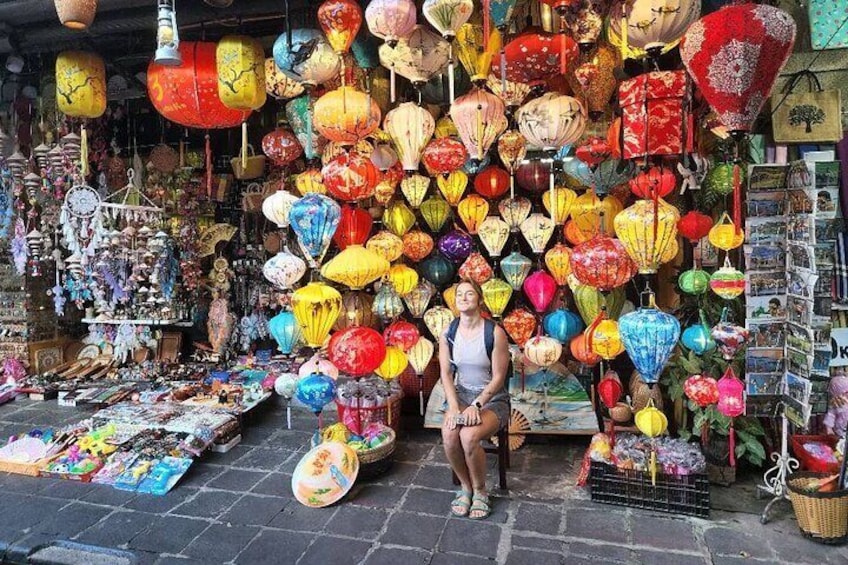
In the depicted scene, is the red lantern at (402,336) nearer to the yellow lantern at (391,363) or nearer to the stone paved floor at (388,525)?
the yellow lantern at (391,363)

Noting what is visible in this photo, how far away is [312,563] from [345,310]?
2564 mm

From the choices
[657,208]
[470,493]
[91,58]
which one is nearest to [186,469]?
[470,493]

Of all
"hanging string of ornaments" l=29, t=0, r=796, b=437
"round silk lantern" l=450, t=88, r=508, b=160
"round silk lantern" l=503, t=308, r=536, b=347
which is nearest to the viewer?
"hanging string of ornaments" l=29, t=0, r=796, b=437

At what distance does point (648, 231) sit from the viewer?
3.45m

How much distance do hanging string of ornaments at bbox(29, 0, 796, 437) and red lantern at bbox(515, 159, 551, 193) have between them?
0.5 inches

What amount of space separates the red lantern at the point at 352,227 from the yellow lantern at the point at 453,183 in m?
0.73

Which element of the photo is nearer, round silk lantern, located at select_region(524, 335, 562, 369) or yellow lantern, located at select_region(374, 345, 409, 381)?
round silk lantern, located at select_region(524, 335, 562, 369)

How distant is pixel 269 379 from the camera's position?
678 cm

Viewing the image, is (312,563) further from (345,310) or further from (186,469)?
(345,310)

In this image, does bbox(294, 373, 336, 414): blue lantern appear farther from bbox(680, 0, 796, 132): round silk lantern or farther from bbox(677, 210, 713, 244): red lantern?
bbox(680, 0, 796, 132): round silk lantern

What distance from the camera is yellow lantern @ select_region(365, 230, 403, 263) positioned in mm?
4801

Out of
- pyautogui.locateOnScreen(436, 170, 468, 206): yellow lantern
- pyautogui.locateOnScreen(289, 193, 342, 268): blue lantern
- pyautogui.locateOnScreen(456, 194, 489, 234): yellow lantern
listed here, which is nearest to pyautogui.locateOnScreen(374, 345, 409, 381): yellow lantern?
pyautogui.locateOnScreen(289, 193, 342, 268): blue lantern

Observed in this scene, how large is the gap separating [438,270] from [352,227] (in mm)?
1081

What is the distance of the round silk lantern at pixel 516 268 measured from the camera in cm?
500
